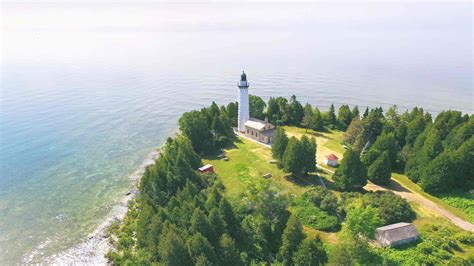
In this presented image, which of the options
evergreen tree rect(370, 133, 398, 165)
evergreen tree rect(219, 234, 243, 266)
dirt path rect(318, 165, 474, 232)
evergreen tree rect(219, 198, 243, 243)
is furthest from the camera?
evergreen tree rect(370, 133, 398, 165)

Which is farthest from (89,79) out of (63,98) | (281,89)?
(281,89)

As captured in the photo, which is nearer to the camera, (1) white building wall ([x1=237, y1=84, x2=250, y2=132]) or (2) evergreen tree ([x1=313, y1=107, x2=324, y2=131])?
(1) white building wall ([x1=237, y1=84, x2=250, y2=132])

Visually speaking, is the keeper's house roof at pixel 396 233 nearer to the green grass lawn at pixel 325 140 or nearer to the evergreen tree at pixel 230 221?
the evergreen tree at pixel 230 221

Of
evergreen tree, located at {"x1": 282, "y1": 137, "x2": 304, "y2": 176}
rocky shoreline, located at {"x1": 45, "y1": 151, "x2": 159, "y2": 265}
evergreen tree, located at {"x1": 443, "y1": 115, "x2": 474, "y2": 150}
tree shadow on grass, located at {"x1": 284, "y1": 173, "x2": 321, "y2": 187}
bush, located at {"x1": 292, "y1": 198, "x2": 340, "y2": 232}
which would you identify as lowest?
rocky shoreline, located at {"x1": 45, "y1": 151, "x2": 159, "y2": 265}

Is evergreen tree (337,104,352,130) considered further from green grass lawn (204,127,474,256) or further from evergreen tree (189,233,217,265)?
evergreen tree (189,233,217,265)

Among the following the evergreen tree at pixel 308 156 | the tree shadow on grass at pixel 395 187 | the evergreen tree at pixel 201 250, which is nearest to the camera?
the evergreen tree at pixel 201 250

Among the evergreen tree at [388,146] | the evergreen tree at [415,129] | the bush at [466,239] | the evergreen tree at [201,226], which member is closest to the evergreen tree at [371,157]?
the evergreen tree at [388,146]

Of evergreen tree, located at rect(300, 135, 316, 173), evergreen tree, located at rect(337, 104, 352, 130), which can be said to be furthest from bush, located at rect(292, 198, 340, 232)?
evergreen tree, located at rect(337, 104, 352, 130)

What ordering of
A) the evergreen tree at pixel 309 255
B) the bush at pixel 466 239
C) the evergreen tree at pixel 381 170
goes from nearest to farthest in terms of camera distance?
the evergreen tree at pixel 309 255
the bush at pixel 466 239
the evergreen tree at pixel 381 170

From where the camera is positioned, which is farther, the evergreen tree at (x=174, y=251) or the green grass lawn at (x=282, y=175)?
the green grass lawn at (x=282, y=175)
